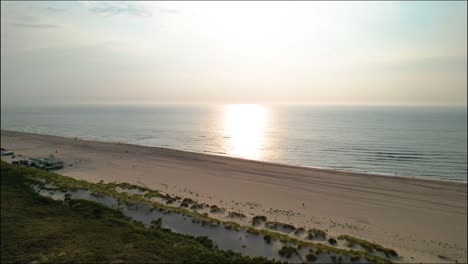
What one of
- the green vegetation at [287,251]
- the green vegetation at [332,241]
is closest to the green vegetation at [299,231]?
the green vegetation at [332,241]

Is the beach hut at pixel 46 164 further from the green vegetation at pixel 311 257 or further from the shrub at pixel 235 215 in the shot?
the green vegetation at pixel 311 257

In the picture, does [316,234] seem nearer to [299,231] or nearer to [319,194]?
[299,231]

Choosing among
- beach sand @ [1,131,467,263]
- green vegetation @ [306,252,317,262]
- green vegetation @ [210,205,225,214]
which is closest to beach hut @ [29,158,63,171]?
beach sand @ [1,131,467,263]

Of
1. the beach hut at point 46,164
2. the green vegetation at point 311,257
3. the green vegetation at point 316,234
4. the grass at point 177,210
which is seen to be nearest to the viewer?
the green vegetation at point 311,257

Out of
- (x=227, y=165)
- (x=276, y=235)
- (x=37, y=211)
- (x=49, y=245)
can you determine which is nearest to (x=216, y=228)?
(x=276, y=235)

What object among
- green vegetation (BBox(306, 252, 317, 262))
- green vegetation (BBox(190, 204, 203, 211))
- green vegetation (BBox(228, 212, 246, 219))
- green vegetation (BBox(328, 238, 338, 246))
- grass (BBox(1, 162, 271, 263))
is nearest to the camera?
grass (BBox(1, 162, 271, 263))

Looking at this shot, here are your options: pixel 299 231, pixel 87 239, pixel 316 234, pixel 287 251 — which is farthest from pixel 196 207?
pixel 287 251

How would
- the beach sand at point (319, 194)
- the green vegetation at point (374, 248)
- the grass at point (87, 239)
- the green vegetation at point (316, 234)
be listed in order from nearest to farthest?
the grass at point (87, 239), the green vegetation at point (374, 248), the green vegetation at point (316, 234), the beach sand at point (319, 194)

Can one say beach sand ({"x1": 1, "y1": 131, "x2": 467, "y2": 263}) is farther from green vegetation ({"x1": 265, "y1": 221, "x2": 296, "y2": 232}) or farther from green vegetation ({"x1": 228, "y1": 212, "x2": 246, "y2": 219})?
green vegetation ({"x1": 265, "y1": 221, "x2": 296, "y2": 232})
